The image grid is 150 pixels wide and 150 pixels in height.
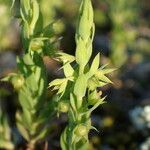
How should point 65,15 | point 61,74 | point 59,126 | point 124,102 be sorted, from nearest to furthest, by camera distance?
point 59,126, point 124,102, point 61,74, point 65,15

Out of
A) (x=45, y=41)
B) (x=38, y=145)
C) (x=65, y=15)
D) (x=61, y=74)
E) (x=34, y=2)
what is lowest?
(x=65, y=15)

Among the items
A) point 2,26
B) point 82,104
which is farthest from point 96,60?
point 2,26

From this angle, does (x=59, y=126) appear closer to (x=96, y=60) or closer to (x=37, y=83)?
(x=37, y=83)

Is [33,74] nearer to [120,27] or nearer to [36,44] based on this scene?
[36,44]

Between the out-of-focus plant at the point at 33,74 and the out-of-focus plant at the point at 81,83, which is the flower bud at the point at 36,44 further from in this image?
the out-of-focus plant at the point at 81,83

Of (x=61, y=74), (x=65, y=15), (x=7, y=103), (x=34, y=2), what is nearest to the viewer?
(x=34, y=2)

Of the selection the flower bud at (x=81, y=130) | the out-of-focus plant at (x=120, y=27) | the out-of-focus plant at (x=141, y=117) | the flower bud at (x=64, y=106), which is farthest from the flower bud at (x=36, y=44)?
the out-of-focus plant at (x=120, y=27)

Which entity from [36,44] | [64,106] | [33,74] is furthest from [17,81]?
[64,106]

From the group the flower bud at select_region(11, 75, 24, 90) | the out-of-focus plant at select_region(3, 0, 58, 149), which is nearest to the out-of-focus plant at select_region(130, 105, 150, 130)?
the out-of-focus plant at select_region(3, 0, 58, 149)

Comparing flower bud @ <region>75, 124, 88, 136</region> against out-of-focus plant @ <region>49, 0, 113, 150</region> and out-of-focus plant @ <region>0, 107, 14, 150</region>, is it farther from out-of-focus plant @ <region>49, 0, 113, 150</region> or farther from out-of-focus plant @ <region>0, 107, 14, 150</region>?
out-of-focus plant @ <region>0, 107, 14, 150</region>
